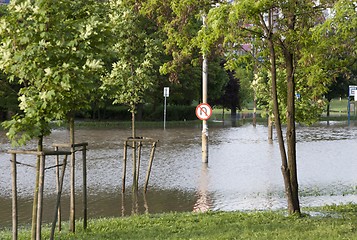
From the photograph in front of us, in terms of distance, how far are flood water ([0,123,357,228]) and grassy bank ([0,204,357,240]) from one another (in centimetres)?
210

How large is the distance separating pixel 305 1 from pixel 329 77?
1.53 metres

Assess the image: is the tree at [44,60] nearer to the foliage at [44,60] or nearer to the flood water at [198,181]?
the foliage at [44,60]

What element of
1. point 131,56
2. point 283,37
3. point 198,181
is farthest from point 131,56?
point 283,37

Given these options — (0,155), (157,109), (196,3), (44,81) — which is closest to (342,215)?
(196,3)

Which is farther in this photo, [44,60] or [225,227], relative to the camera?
[225,227]

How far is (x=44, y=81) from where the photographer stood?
852cm

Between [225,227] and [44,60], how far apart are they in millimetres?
3779

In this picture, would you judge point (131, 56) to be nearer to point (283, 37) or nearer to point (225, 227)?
point (283, 37)

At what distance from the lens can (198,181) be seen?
18422 millimetres

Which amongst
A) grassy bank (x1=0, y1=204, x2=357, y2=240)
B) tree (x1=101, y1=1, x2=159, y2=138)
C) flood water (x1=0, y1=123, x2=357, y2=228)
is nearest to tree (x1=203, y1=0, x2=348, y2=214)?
grassy bank (x1=0, y1=204, x2=357, y2=240)

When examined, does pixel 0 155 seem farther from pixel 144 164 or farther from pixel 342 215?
pixel 342 215

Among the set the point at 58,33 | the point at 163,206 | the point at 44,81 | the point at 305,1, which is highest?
the point at 305,1

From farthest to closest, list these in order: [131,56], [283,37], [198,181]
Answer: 1. [198,181]
2. [131,56]
3. [283,37]

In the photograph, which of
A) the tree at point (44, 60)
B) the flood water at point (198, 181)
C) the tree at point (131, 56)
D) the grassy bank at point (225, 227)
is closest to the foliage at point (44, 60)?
the tree at point (44, 60)
